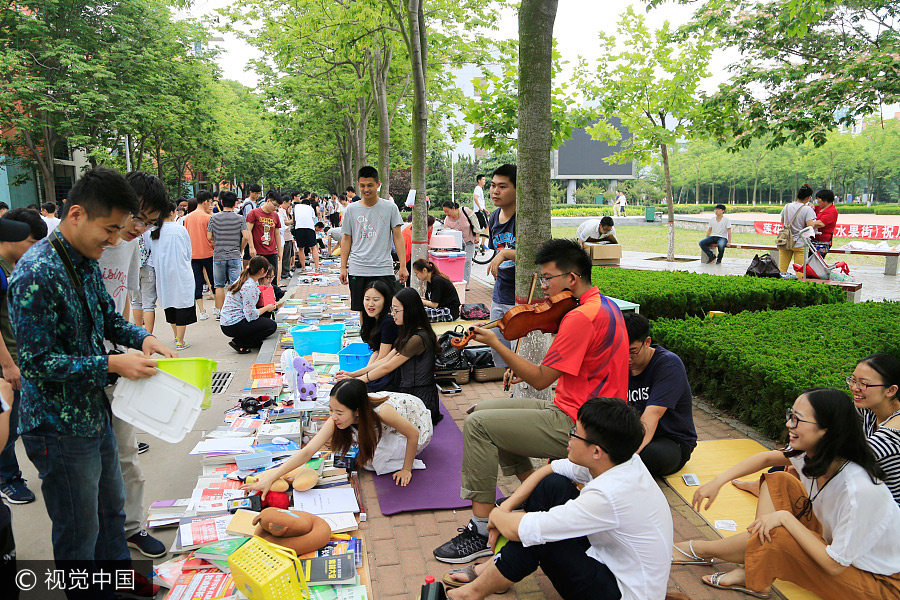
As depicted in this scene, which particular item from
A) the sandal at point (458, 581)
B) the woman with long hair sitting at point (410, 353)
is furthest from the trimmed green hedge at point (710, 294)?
the sandal at point (458, 581)

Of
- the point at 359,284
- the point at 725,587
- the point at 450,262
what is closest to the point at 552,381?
the point at 725,587

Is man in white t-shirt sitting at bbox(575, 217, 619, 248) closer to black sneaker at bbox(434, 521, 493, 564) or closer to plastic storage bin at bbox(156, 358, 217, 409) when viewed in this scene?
black sneaker at bbox(434, 521, 493, 564)

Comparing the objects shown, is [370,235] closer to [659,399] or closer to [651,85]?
[659,399]

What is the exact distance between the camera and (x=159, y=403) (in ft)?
8.32

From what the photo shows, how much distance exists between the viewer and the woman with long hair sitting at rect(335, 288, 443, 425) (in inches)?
191

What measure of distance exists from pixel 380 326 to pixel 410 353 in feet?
1.99

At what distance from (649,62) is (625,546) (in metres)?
15.8

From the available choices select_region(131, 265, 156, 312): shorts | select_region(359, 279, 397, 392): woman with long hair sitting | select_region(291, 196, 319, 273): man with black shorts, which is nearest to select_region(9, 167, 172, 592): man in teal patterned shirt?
select_region(359, 279, 397, 392): woman with long hair sitting

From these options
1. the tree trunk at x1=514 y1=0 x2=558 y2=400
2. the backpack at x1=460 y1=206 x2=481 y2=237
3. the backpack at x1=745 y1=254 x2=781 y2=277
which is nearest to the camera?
the tree trunk at x1=514 y1=0 x2=558 y2=400

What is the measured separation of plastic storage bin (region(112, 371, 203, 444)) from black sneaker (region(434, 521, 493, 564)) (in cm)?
165

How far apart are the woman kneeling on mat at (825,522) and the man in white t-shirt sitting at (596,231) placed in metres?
8.96

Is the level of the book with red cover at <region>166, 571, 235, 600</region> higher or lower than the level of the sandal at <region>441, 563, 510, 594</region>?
higher

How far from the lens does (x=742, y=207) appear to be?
50.7m

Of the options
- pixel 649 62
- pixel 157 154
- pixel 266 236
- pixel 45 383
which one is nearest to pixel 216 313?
pixel 266 236
